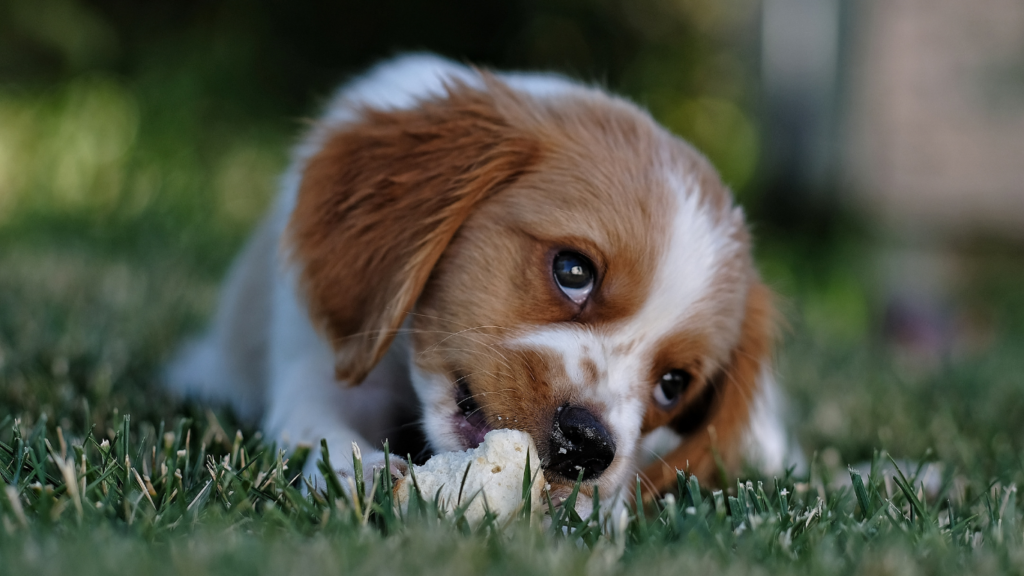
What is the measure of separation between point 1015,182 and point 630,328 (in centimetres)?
894

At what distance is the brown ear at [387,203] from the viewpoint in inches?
102

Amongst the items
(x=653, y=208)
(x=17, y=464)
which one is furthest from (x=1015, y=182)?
(x=17, y=464)

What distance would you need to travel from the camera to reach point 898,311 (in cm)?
795

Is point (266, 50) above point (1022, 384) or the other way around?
above

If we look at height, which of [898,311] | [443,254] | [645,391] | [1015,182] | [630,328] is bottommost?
[898,311]

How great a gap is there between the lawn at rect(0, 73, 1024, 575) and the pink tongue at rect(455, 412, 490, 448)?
439mm

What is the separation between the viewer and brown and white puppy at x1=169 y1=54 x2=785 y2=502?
2428 mm

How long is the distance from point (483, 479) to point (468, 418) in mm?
433

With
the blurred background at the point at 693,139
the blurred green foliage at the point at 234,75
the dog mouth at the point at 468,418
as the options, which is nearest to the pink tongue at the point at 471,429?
the dog mouth at the point at 468,418

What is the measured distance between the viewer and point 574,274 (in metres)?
2.53

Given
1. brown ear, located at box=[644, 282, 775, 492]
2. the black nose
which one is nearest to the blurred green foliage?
brown ear, located at box=[644, 282, 775, 492]

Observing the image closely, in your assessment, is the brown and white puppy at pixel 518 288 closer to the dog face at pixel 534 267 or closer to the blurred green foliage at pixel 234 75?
the dog face at pixel 534 267

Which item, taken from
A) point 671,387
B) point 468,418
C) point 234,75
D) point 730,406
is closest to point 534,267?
point 468,418

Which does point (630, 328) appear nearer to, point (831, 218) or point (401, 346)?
point (401, 346)
